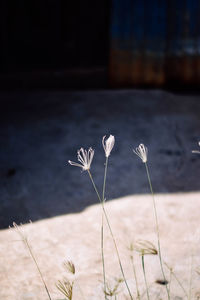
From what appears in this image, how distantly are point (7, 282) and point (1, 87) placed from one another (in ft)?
11.5

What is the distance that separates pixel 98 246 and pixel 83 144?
1.55 metres

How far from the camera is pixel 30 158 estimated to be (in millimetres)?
3555

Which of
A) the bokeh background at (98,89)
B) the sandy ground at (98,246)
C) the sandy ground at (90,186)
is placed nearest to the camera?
the sandy ground at (98,246)

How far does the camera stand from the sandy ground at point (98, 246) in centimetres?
197

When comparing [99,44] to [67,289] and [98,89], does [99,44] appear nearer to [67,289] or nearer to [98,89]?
[98,89]

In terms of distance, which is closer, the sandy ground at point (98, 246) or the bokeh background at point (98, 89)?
the sandy ground at point (98, 246)

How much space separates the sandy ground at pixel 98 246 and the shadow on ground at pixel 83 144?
0.62ft

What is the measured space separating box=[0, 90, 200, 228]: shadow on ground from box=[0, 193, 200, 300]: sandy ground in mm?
190

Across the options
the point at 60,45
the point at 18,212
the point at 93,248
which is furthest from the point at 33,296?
the point at 60,45

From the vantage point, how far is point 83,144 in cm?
376

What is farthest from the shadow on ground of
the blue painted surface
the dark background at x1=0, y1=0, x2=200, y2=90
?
the blue painted surface

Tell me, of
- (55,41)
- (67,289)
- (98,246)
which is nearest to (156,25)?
(55,41)

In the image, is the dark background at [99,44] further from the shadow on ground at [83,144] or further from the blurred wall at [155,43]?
the shadow on ground at [83,144]

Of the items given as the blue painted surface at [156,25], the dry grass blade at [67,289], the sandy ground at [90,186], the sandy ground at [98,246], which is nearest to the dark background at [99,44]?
the blue painted surface at [156,25]
